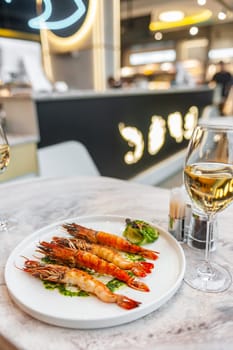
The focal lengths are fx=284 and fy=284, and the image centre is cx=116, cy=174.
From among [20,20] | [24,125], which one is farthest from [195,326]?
[24,125]

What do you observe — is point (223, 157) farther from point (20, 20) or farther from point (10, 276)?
point (20, 20)

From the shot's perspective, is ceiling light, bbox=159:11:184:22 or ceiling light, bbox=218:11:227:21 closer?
ceiling light, bbox=218:11:227:21

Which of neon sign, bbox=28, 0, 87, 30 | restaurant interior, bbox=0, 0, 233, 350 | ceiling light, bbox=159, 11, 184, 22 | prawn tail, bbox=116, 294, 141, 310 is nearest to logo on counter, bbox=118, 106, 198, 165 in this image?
restaurant interior, bbox=0, 0, 233, 350

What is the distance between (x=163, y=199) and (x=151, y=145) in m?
2.89

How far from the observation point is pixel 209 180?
0.53 metres

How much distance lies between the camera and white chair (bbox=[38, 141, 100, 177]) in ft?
4.92

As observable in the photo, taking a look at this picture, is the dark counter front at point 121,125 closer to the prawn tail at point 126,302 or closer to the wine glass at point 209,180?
the wine glass at point 209,180

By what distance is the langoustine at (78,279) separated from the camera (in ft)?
1.51

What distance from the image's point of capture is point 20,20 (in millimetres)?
1258

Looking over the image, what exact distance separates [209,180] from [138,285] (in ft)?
0.76

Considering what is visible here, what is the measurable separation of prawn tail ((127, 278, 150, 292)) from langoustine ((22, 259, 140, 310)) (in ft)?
0.12

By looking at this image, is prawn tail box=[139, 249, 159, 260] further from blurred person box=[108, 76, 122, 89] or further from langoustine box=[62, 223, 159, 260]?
blurred person box=[108, 76, 122, 89]

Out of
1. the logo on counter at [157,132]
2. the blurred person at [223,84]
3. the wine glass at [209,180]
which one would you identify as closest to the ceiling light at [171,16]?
the logo on counter at [157,132]

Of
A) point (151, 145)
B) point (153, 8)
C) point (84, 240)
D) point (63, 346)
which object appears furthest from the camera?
point (151, 145)
